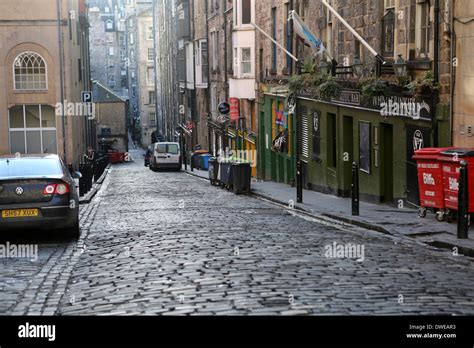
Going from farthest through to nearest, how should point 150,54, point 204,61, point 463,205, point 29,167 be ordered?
point 150,54 → point 204,61 → point 29,167 → point 463,205

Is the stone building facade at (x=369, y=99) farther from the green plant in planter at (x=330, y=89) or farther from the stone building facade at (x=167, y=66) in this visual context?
the stone building facade at (x=167, y=66)

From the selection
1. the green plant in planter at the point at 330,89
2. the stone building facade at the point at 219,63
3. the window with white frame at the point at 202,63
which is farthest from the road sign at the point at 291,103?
the window with white frame at the point at 202,63

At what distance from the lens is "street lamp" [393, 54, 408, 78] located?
18414 mm

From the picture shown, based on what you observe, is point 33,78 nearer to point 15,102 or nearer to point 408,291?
point 15,102

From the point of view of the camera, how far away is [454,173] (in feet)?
47.5

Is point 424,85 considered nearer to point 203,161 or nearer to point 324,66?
point 324,66

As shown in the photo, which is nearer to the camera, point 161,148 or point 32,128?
point 32,128

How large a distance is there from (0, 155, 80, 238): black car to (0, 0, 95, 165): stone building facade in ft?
104

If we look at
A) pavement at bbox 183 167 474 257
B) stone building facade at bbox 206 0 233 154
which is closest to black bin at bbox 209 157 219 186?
pavement at bbox 183 167 474 257

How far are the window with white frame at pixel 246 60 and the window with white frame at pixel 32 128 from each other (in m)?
12.7

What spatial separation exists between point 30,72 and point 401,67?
3140cm

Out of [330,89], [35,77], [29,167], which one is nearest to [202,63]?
[35,77]

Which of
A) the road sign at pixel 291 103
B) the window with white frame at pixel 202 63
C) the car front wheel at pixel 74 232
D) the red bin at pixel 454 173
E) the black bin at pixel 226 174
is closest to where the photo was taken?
the car front wheel at pixel 74 232

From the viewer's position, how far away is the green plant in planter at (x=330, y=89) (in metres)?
23.3
